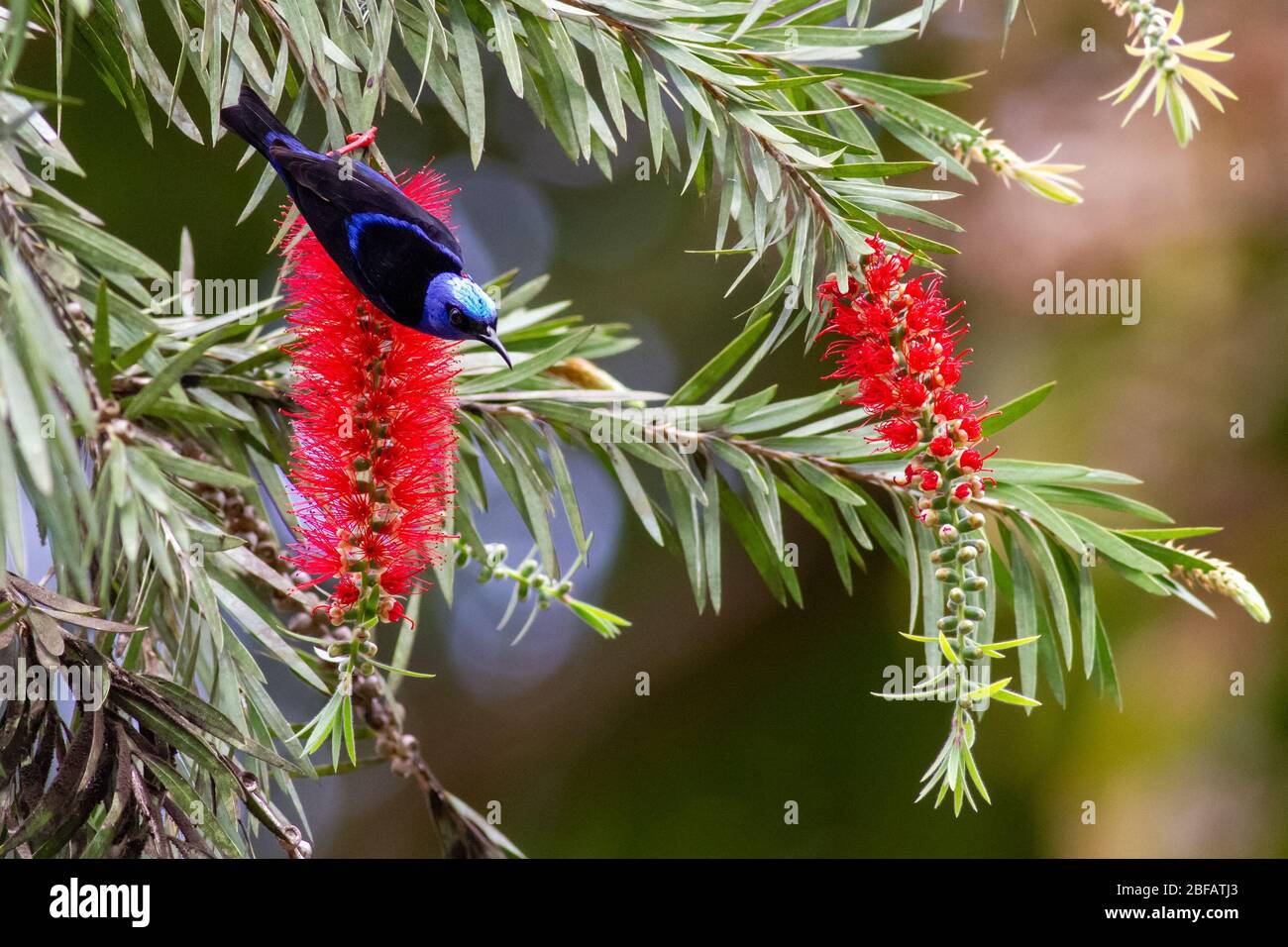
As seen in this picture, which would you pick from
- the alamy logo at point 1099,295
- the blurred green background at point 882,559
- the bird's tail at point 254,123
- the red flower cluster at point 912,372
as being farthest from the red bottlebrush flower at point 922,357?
the alamy logo at point 1099,295

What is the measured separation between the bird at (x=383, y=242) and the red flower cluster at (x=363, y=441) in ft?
0.08

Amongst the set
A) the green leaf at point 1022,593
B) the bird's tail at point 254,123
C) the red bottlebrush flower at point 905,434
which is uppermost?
the bird's tail at point 254,123

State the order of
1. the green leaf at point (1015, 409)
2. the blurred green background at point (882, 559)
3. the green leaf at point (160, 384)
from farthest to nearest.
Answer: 1. the blurred green background at point (882, 559)
2. the green leaf at point (1015, 409)
3. the green leaf at point (160, 384)

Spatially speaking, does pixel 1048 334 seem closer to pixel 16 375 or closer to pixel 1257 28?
pixel 1257 28

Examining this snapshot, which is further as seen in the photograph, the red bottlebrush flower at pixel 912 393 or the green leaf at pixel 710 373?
the green leaf at pixel 710 373

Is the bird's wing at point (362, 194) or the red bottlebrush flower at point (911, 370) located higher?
the bird's wing at point (362, 194)

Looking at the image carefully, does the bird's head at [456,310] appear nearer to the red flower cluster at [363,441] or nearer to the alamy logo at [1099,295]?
the red flower cluster at [363,441]

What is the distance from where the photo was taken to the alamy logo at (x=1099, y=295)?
6.05 feet

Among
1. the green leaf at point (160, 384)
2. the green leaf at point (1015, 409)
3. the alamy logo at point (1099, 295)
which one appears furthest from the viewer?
the alamy logo at point (1099, 295)

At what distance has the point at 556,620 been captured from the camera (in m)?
2.42

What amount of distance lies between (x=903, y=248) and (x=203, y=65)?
1.14 feet

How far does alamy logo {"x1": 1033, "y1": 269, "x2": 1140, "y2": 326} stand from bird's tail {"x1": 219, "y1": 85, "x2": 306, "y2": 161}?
4.88 ft

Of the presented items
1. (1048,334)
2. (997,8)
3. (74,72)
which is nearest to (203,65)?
(74,72)
